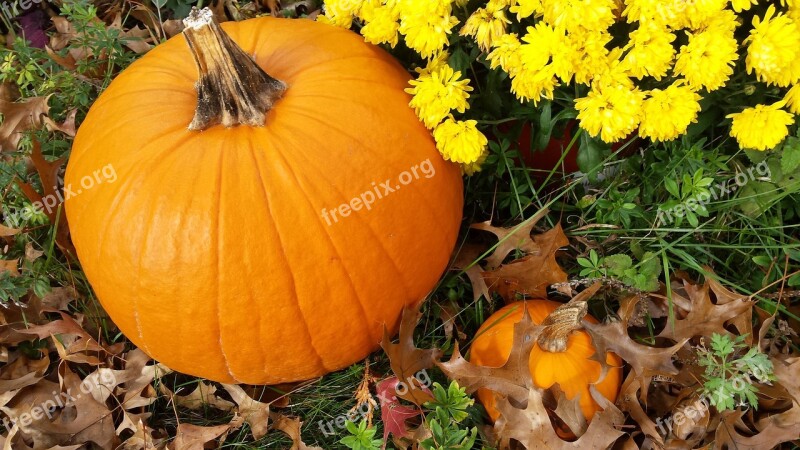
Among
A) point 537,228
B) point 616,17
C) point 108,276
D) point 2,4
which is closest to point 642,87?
point 616,17

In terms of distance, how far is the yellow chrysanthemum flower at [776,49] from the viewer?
1.69 metres

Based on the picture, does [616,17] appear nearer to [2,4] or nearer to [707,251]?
[707,251]

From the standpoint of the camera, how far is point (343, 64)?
194cm

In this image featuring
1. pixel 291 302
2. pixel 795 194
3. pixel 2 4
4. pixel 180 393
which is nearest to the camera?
pixel 291 302

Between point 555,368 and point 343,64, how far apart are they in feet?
3.50

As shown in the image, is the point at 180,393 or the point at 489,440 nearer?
the point at 489,440

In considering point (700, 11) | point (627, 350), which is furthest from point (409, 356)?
point (700, 11)

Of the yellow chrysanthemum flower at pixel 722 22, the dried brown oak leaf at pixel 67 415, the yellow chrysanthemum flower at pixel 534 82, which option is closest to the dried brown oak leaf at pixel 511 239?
the yellow chrysanthemum flower at pixel 534 82

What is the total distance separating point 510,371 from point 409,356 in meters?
0.33

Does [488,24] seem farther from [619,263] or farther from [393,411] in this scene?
[393,411]

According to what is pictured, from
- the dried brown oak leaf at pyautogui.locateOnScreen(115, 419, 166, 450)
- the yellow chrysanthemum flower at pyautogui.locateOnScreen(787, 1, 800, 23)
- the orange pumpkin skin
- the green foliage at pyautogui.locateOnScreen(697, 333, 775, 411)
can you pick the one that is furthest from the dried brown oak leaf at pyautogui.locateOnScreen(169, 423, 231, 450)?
the yellow chrysanthemum flower at pyautogui.locateOnScreen(787, 1, 800, 23)

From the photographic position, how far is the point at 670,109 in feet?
5.82

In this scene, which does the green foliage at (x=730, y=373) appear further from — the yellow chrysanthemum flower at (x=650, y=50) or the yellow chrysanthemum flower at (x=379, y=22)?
the yellow chrysanthemum flower at (x=379, y=22)

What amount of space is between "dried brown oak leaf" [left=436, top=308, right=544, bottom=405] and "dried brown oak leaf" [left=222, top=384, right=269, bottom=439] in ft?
2.10
